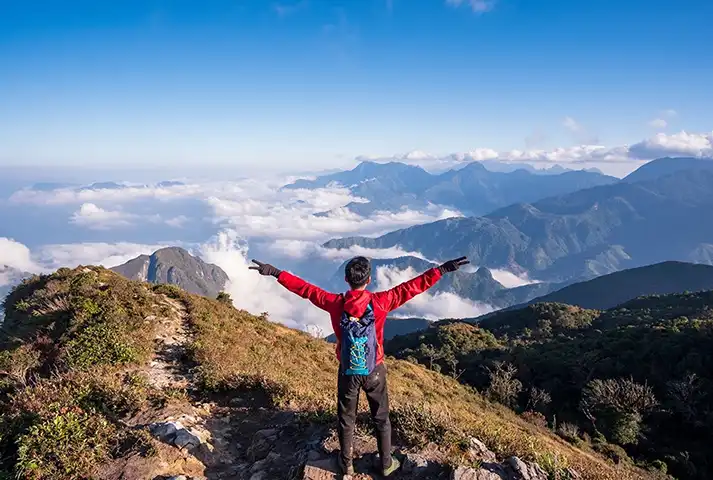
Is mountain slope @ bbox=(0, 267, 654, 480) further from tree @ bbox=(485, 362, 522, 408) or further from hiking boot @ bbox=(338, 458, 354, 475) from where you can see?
tree @ bbox=(485, 362, 522, 408)

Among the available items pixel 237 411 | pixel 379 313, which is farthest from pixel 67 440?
pixel 379 313

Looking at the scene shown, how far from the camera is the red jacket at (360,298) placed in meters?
5.22

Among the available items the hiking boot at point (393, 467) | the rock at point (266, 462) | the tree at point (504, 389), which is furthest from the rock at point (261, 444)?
the tree at point (504, 389)

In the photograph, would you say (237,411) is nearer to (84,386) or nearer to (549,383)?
(84,386)

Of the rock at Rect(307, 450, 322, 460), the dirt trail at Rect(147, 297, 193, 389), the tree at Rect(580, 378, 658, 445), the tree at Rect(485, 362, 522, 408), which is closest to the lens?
the rock at Rect(307, 450, 322, 460)

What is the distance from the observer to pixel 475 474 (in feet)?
17.0

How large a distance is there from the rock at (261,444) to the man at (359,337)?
1940mm

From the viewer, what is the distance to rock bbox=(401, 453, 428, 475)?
17.8 feet

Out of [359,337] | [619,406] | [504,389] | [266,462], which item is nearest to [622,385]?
[619,406]

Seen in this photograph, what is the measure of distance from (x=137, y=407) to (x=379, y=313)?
541 cm

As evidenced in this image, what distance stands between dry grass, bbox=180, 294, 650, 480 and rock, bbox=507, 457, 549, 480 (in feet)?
0.85

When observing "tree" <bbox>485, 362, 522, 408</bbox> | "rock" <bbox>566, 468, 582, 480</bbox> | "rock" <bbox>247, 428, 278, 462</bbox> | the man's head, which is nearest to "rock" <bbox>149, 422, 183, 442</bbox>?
"rock" <bbox>247, 428, 278, 462</bbox>

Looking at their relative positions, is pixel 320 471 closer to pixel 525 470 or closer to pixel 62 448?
pixel 525 470

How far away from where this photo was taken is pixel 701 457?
25.2 meters
